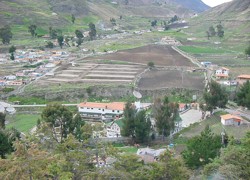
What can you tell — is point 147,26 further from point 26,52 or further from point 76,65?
point 76,65

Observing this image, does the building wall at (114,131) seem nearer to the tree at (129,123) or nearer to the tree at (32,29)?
the tree at (129,123)

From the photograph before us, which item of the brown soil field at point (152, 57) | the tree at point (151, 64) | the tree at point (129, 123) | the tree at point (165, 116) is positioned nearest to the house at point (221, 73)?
the brown soil field at point (152, 57)

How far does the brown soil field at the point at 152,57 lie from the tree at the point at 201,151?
42867 mm

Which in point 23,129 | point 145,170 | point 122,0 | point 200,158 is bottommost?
point 23,129

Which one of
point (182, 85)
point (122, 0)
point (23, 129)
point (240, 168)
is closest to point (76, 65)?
point (182, 85)

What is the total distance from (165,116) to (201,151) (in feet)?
30.4

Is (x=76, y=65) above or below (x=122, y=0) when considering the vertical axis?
below

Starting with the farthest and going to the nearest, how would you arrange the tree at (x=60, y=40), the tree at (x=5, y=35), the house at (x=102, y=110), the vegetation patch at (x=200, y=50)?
the tree at (x=60, y=40) < the tree at (x=5, y=35) < the vegetation patch at (x=200, y=50) < the house at (x=102, y=110)

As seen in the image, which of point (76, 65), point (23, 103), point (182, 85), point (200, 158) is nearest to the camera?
point (200, 158)

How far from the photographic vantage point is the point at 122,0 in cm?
19762

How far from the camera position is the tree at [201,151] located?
80.8ft

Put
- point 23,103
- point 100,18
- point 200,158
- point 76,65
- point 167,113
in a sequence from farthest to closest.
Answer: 1. point 100,18
2. point 76,65
3. point 23,103
4. point 167,113
5. point 200,158

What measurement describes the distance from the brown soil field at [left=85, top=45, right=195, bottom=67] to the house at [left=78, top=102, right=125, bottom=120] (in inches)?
1076

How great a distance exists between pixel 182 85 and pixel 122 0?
153m
